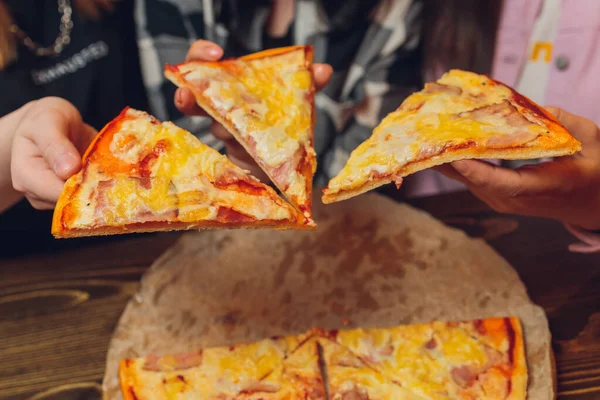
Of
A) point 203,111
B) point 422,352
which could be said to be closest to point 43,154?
point 203,111

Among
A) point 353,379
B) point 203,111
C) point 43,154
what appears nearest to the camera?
point 43,154

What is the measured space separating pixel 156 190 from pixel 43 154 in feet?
1.38

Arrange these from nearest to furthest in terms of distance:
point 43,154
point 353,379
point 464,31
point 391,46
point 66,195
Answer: point 66,195, point 43,154, point 353,379, point 464,31, point 391,46

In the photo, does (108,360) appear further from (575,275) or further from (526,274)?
(575,275)

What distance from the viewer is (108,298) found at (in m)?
2.23

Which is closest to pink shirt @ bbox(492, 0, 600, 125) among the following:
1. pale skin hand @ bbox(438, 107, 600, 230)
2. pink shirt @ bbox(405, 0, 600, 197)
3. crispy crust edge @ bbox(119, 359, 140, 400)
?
pink shirt @ bbox(405, 0, 600, 197)

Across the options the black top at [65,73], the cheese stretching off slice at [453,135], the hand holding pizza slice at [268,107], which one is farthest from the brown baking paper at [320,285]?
the black top at [65,73]

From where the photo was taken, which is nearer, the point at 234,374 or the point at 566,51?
the point at 234,374

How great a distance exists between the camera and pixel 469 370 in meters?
1.83

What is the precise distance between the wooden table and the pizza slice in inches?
7.6

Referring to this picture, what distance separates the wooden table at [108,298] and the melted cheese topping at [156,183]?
707 millimetres

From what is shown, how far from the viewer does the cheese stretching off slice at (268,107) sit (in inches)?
77.1

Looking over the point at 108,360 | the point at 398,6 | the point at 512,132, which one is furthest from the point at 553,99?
the point at 108,360

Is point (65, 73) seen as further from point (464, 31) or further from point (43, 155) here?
point (464, 31)
